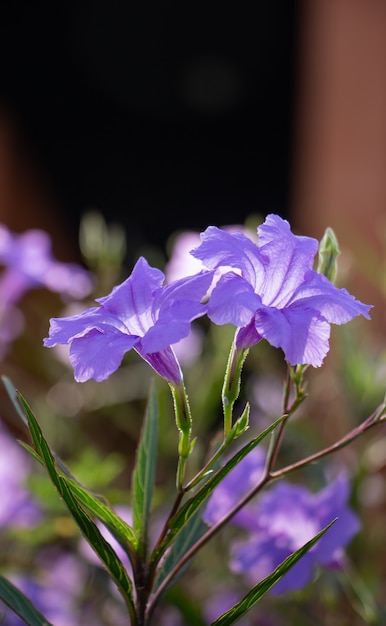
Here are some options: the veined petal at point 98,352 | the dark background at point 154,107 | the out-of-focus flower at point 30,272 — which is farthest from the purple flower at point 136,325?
the dark background at point 154,107

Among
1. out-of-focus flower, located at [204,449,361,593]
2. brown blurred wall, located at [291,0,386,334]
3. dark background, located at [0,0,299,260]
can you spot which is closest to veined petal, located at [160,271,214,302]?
out-of-focus flower, located at [204,449,361,593]

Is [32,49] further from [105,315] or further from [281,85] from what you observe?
[105,315]

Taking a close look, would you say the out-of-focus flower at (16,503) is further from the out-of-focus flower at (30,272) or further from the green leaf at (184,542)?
the green leaf at (184,542)

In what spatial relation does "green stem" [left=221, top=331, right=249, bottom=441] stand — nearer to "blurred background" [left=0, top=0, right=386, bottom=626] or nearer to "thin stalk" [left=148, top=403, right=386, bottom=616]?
"thin stalk" [left=148, top=403, right=386, bottom=616]

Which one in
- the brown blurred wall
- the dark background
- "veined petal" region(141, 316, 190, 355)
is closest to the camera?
"veined petal" region(141, 316, 190, 355)

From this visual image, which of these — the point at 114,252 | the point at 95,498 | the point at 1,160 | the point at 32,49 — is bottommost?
the point at 1,160

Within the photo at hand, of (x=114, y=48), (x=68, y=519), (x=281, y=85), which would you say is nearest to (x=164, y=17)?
(x=114, y=48)

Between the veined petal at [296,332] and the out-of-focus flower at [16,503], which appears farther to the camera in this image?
the out-of-focus flower at [16,503]

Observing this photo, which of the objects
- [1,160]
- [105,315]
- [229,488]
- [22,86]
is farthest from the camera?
[22,86]
